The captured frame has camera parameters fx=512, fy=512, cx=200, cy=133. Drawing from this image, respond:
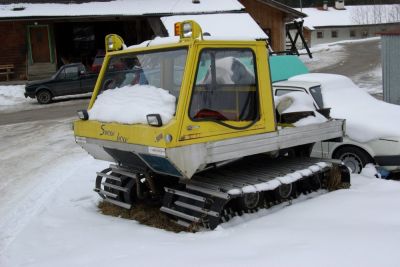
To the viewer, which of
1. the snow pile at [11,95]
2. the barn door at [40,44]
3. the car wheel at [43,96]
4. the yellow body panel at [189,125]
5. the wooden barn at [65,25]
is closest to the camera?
the yellow body panel at [189,125]

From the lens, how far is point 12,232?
20.7 feet

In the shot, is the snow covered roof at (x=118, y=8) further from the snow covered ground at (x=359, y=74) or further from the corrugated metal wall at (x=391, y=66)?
the corrugated metal wall at (x=391, y=66)

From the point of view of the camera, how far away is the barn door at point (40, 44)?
29.5m

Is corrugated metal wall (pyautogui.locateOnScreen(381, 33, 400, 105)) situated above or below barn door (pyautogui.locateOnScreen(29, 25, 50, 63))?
below

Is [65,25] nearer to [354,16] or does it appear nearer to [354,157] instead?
[354,157]

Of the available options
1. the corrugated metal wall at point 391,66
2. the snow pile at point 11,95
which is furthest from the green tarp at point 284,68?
the snow pile at point 11,95

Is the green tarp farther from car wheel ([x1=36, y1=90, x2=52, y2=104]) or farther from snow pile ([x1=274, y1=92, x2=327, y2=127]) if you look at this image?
car wheel ([x1=36, y1=90, x2=52, y2=104])

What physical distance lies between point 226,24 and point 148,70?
22911 millimetres

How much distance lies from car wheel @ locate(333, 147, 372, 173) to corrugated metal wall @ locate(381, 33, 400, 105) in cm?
767

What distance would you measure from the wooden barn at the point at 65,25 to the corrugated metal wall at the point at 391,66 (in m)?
12.8

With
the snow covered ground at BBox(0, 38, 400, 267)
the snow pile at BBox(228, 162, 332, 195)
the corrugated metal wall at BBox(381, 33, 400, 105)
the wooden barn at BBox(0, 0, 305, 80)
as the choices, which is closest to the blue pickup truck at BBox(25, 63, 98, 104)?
the wooden barn at BBox(0, 0, 305, 80)

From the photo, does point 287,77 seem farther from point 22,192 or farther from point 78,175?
point 22,192

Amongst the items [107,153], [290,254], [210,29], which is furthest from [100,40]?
[290,254]

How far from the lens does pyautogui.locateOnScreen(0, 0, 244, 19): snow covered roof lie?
2777cm
